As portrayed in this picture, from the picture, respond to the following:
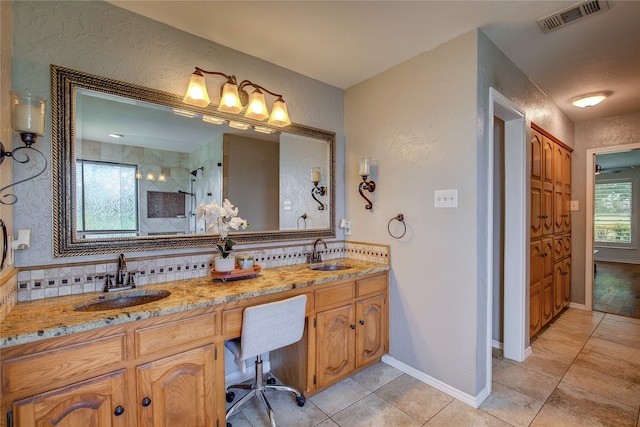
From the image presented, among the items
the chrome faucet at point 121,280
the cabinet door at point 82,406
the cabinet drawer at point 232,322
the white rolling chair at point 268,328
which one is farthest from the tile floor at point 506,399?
the chrome faucet at point 121,280

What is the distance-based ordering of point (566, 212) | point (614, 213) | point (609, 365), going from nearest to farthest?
point (609, 365) < point (566, 212) < point (614, 213)

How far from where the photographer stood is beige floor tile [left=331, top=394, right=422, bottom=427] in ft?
5.63

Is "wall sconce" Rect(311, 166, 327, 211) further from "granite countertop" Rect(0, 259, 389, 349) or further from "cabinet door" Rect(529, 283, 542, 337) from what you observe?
"cabinet door" Rect(529, 283, 542, 337)

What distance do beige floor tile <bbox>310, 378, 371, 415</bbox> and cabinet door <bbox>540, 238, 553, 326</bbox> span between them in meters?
2.27

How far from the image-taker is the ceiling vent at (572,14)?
1.65m

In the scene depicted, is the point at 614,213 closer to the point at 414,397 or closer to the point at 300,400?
the point at 414,397

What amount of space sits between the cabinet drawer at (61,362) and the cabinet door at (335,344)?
3.69ft

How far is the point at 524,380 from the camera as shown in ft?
7.09

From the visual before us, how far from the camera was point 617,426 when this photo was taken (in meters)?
1.69

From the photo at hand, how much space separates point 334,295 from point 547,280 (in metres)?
2.60

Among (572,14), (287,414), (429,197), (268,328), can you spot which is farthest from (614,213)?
(268,328)

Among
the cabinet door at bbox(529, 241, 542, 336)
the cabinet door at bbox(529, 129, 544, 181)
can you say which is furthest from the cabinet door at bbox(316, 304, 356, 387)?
the cabinet door at bbox(529, 129, 544, 181)

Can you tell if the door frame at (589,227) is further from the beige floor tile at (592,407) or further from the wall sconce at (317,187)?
the wall sconce at (317,187)

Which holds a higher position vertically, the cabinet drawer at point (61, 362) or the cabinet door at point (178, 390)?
the cabinet drawer at point (61, 362)
